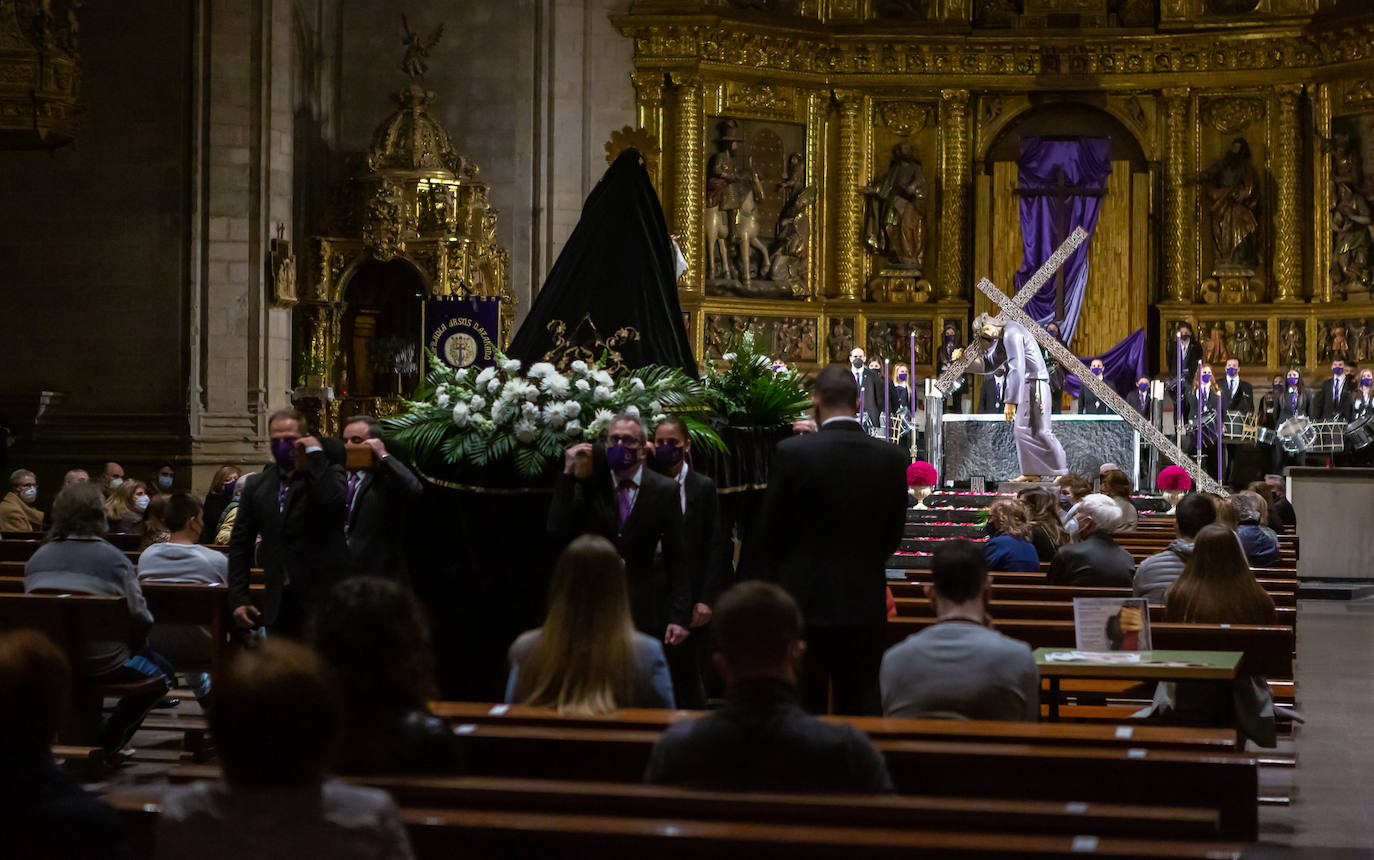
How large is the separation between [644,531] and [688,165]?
697 inches

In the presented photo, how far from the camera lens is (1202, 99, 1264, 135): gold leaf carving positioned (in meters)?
24.8

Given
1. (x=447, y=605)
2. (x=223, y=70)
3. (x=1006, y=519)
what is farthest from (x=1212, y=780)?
(x=223, y=70)

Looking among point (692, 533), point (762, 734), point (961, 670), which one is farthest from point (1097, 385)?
point (762, 734)

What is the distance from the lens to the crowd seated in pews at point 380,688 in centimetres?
360

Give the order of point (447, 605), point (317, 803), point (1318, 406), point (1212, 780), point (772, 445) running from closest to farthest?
point (317, 803), point (1212, 780), point (447, 605), point (772, 445), point (1318, 406)

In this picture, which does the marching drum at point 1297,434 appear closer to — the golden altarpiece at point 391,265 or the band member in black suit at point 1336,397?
the band member in black suit at point 1336,397

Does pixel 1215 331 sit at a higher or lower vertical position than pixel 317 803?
higher

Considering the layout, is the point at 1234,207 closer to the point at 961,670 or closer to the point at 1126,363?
the point at 1126,363

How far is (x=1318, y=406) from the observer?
2291 cm

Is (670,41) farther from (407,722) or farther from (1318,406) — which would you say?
(407,722)

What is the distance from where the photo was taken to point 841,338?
25.0 m

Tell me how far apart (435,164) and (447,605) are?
1474cm

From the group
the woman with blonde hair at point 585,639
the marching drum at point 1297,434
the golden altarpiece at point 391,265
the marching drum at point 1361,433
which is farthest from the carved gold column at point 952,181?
the woman with blonde hair at point 585,639

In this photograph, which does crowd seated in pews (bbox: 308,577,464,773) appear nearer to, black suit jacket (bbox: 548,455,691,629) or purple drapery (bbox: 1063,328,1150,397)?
black suit jacket (bbox: 548,455,691,629)
